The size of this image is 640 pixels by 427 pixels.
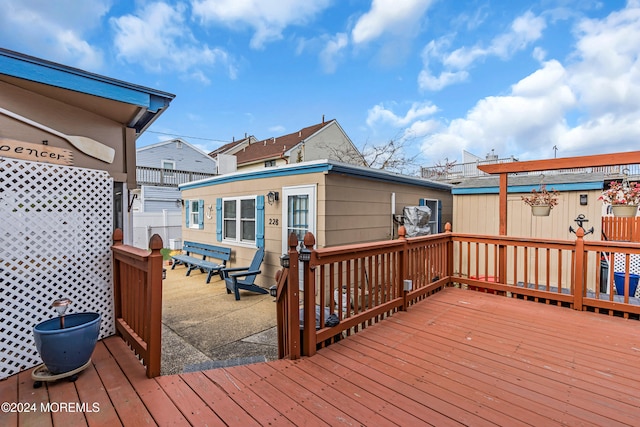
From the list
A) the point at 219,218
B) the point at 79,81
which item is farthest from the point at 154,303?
the point at 219,218

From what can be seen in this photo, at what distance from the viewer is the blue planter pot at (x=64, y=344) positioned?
204 centimetres

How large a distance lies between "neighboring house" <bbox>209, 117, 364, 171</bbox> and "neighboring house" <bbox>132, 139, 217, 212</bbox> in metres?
2.71

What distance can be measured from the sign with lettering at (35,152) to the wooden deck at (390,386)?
1852mm

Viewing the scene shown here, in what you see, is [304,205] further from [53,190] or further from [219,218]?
[53,190]

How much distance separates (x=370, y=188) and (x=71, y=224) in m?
4.75

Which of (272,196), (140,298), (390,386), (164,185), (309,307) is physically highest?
(164,185)

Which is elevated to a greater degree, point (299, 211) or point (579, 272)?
point (299, 211)

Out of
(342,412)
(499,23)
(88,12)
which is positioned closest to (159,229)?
(88,12)

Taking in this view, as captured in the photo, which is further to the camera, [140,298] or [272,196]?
[272,196]

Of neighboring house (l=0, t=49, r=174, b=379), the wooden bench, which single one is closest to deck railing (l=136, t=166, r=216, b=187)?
the wooden bench

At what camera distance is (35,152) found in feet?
8.80

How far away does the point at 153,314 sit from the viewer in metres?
2.12

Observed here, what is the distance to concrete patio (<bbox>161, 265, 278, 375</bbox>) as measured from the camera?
3299 mm

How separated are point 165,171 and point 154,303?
15.1 meters
